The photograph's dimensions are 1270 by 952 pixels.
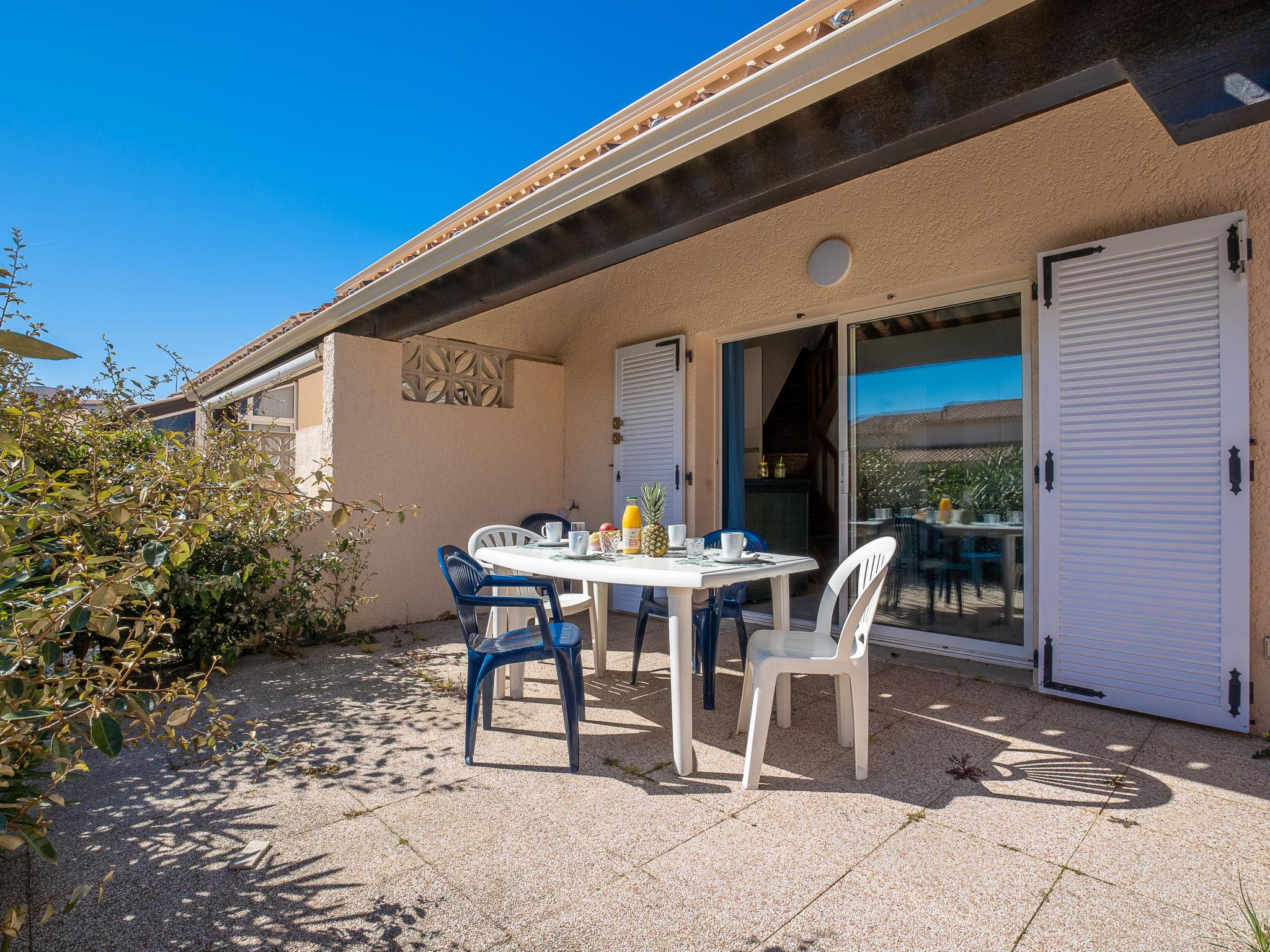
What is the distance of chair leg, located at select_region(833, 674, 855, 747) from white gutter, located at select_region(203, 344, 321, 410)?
14.9ft

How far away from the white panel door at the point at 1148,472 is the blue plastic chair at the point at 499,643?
9.13ft

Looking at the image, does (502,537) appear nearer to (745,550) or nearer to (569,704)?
(745,550)

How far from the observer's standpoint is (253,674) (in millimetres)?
4234

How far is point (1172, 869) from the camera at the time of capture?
80.4 inches

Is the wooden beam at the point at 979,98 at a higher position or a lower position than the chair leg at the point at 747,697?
higher

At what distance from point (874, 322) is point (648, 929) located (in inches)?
170

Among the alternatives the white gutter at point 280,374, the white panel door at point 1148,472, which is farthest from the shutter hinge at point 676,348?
the white gutter at point 280,374

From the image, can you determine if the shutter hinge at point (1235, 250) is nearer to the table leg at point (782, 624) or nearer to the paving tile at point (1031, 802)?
the paving tile at point (1031, 802)

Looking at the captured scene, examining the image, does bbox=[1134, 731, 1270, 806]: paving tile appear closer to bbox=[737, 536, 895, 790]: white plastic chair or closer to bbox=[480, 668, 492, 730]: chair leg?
bbox=[737, 536, 895, 790]: white plastic chair

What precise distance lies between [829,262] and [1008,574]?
2536 millimetres

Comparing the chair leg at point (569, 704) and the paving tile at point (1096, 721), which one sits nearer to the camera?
the chair leg at point (569, 704)

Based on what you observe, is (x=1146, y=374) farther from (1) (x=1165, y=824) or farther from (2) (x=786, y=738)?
(2) (x=786, y=738)

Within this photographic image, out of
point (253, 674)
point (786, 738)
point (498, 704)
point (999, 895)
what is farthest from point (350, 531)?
point (999, 895)

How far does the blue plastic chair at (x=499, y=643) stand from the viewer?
279cm
